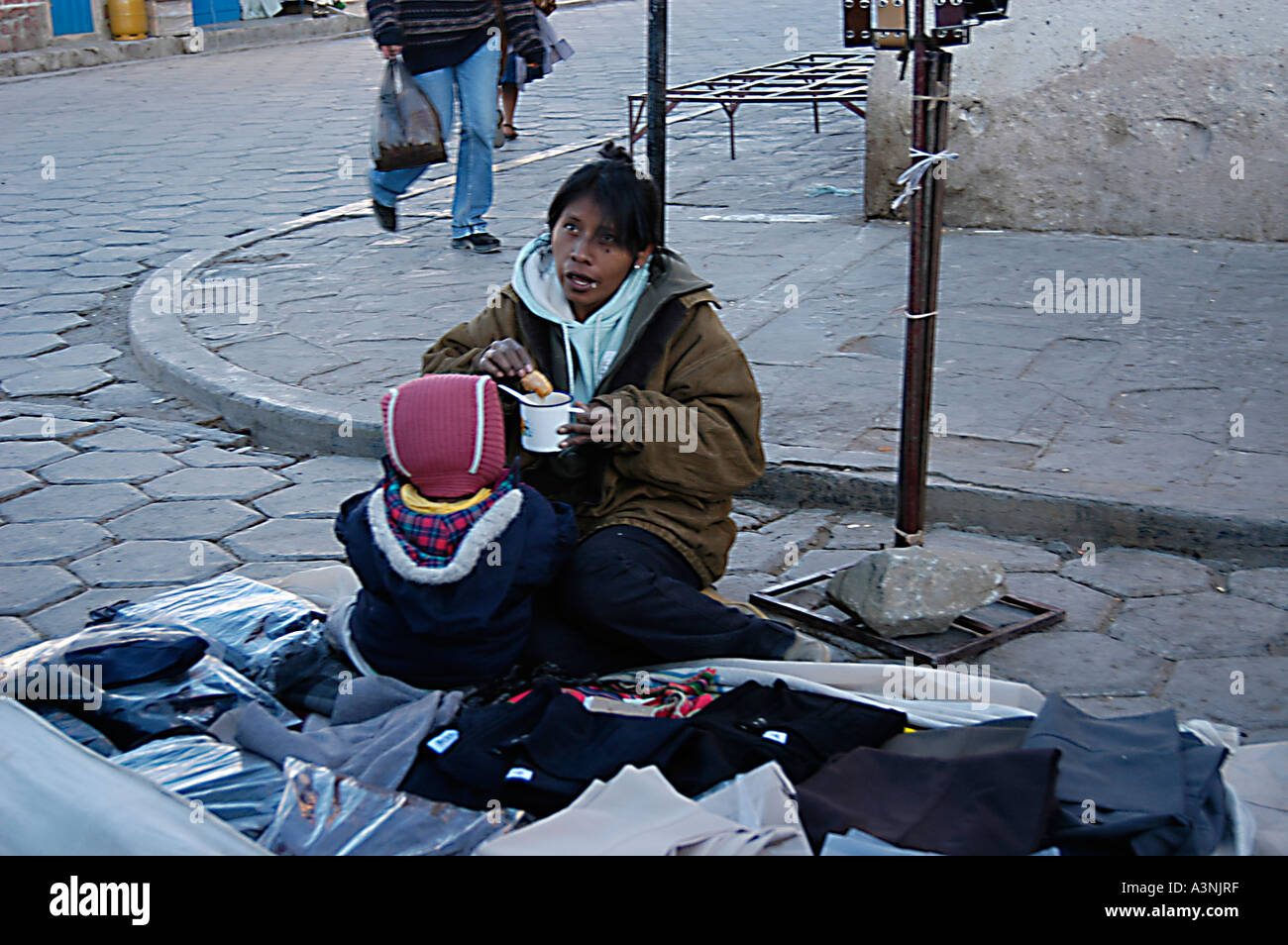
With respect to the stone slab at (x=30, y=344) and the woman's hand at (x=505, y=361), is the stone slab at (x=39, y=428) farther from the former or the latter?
the woman's hand at (x=505, y=361)

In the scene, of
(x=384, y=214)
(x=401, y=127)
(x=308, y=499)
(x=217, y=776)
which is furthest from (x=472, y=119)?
(x=217, y=776)

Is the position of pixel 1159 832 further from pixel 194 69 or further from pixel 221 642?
pixel 194 69

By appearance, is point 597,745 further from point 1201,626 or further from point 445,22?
point 445,22

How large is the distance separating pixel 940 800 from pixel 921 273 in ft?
4.20

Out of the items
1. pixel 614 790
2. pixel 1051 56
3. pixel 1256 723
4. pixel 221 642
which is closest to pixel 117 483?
pixel 221 642

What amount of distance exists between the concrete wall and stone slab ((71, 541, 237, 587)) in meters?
3.98

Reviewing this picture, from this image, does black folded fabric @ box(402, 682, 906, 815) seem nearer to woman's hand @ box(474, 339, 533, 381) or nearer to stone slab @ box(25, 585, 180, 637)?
woman's hand @ box(474, 339, 533, 381)

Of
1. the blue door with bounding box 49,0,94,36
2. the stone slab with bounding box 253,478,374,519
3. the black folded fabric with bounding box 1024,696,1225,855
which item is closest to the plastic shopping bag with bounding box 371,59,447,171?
the stone slab with bounding box 253,478,374,519

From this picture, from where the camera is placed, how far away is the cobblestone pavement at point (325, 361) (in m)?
3.01

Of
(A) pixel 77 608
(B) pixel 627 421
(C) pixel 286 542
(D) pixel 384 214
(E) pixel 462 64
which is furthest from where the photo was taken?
(E) pixel 462 64

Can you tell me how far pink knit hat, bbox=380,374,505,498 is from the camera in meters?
2.42

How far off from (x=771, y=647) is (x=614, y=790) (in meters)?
0.74

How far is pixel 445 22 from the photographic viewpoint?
6027mm

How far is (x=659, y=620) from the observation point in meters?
2.65
